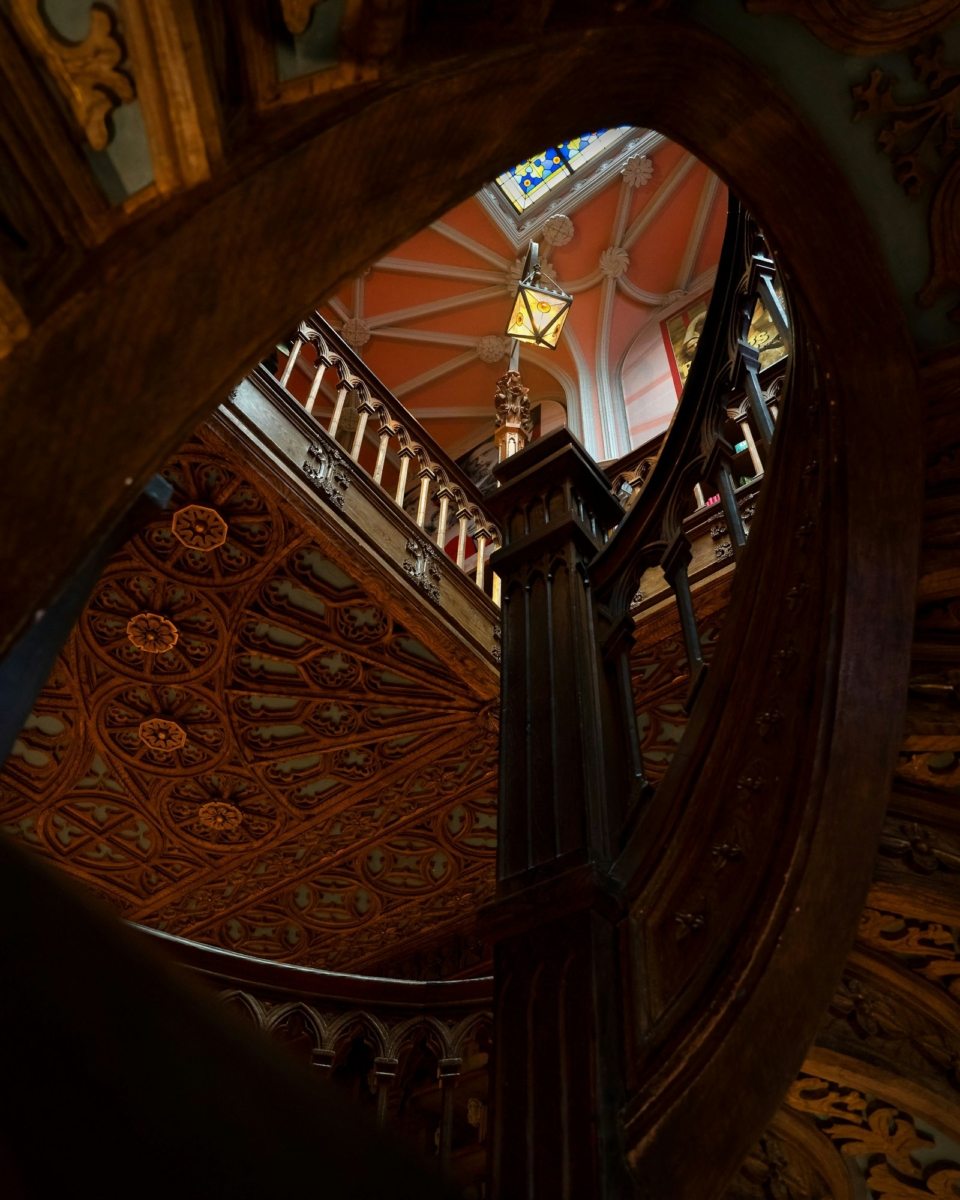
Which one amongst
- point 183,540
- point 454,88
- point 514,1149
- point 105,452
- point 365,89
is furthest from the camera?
point 183,540

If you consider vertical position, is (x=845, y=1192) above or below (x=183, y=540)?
below

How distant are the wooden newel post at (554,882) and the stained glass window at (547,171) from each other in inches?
401

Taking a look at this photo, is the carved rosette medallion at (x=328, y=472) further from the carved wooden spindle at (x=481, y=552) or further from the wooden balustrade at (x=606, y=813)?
the wooden balustrade at (x=606, y=813)

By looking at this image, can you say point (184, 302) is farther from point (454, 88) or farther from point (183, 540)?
point (183, 540)

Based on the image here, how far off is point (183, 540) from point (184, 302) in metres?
3.97

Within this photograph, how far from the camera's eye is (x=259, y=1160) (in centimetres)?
53

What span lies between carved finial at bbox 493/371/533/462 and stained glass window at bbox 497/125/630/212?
19.8 ft

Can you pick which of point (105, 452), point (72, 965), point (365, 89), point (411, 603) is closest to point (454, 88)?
point (365, 89)

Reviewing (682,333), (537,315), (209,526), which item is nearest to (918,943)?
(209,526)

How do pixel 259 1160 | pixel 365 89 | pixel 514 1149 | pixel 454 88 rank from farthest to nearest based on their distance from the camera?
pixel 514 1149
pixel 454 88
pixel 365 89
pixel 259 1160

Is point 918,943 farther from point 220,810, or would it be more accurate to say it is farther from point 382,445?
point 220,810

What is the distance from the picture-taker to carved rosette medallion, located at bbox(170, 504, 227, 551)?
461cm

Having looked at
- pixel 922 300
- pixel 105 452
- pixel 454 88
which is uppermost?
pixel 922 300

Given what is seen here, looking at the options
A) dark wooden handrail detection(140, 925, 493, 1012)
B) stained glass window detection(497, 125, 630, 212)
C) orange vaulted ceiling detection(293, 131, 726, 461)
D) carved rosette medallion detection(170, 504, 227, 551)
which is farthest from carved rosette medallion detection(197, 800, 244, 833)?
stained glass window detection(497, 125, 630, 212)
